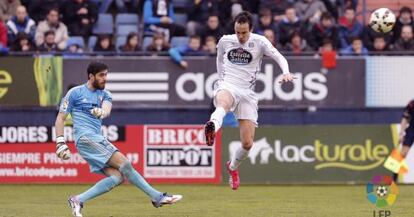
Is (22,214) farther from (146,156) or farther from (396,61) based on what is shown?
(396,61)

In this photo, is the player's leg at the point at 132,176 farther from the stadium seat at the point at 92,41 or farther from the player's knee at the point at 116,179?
the stadium seat at the point at 92,41

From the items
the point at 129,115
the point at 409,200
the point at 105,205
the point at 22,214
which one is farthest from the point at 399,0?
the point at 22,214

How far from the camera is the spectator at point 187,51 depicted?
22.3 m

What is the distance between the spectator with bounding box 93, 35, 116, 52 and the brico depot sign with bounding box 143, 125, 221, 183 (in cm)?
213

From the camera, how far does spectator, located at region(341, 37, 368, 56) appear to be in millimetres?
22656

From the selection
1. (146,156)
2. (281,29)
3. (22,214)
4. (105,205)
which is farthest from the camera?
→ (281,29)

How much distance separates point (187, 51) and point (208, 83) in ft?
2.71

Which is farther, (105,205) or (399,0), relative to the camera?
(399,0)

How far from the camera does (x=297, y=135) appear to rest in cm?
2206

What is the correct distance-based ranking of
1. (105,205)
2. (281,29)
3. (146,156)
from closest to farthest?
(105,205), (146,156), (281,29)

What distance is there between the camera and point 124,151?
2194 cm

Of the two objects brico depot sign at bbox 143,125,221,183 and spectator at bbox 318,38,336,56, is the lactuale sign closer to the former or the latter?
brico depot sign at bbox 143,125,221,183

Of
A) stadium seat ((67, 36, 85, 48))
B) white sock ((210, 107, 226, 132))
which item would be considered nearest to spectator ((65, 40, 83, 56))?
stadium seat ((67, 36, 85, 48))

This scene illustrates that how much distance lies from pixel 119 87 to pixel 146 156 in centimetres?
162
